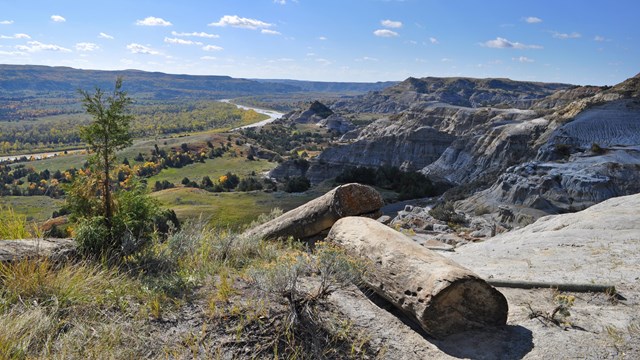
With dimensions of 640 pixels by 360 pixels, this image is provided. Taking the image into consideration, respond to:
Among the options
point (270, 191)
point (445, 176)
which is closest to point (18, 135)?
point (270, 191)

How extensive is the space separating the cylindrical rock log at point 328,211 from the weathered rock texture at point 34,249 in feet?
12.6

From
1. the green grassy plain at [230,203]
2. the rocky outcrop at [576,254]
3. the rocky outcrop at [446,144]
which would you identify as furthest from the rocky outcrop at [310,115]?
the rocky outcrop at [576,254]

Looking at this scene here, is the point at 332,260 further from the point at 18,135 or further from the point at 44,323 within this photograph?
the point at 18,135

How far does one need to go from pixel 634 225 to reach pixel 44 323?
12.5 meters

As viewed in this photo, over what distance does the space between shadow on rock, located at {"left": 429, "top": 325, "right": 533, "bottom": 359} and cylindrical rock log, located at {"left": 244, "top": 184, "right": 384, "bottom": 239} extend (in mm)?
4430

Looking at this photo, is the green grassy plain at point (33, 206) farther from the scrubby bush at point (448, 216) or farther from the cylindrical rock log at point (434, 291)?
the cylindrical rock log at point (434, 291)

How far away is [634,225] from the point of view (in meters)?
11.1

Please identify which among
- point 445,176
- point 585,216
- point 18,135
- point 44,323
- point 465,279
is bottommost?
point 18,135

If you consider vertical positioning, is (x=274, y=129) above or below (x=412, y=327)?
below

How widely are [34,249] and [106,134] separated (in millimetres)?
1982

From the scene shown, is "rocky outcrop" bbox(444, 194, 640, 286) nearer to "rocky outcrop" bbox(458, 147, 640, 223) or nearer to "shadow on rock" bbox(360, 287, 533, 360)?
"shadow on rock" bbox(360, 287, 533, 360)

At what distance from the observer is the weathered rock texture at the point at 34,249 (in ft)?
19.2

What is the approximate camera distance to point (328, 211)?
965 centimetres

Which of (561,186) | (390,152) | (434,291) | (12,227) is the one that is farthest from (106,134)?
(390,152)
